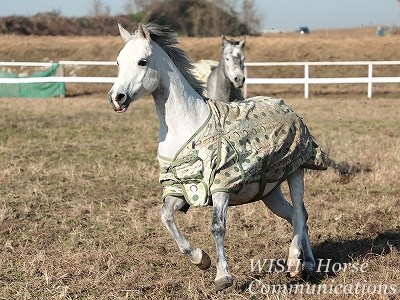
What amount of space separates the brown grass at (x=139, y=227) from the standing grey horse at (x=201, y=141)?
51 centimetres

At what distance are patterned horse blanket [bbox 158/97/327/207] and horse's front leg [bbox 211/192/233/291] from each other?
2.6 inches

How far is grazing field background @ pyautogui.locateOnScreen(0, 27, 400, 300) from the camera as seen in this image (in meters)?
5.03

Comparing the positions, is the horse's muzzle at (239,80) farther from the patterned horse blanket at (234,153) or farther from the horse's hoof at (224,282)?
the horse's hoof at (224,282)

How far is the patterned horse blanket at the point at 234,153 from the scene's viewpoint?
465 centimetres

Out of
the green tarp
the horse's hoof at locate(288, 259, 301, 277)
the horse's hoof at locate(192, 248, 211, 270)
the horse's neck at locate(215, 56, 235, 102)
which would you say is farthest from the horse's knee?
the green tarp

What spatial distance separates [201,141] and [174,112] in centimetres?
31

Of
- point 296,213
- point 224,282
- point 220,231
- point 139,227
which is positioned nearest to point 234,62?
point 139,227

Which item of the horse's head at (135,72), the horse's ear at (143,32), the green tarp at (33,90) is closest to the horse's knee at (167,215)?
the horse's head at (135,72)

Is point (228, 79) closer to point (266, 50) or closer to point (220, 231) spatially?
point (220, 231)

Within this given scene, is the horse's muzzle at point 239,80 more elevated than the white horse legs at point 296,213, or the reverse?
the horse's muzzle at point 239,80

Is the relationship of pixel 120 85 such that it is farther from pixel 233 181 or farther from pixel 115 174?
pixel 115 174

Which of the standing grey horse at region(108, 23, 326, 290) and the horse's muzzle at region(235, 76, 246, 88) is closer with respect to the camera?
the standing grey horse at region(108, 23, 326, 290)

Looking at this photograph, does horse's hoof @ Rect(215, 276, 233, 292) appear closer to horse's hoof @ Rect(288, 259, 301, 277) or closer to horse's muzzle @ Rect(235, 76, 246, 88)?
horse's hoof @ Rect(288, 259, 301, 277)

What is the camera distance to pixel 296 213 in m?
5.46
